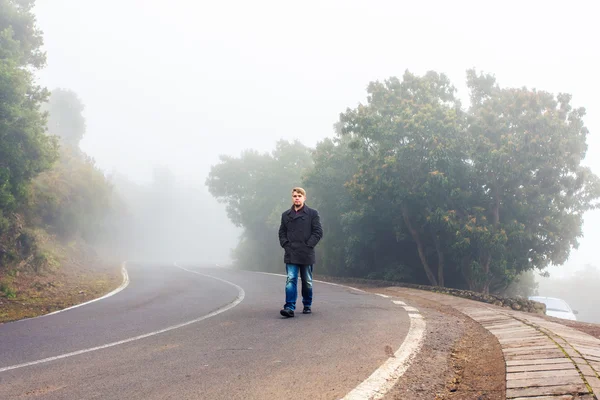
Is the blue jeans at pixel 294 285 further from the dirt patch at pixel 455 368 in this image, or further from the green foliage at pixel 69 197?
the green foliage at pixel 69 197

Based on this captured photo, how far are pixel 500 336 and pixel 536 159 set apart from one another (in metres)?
12.5

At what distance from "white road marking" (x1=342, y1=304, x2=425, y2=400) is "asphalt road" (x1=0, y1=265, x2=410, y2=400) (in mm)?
90

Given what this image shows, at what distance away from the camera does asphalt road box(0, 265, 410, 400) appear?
3721 mm

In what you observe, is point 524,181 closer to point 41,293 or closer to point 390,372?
point 390,372

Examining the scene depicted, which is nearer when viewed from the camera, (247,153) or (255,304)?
(255,304)

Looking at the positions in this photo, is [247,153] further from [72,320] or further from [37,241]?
[72,320]

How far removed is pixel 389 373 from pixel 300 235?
3804 millimetres

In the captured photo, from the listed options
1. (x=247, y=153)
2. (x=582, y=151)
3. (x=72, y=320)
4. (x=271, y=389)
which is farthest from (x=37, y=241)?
(x=247, y=153)

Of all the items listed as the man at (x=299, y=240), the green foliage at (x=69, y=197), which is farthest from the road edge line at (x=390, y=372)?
the green foliage at (x=69, y=197)

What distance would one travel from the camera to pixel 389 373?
→ 400 cm

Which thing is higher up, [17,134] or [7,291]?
[17,134]

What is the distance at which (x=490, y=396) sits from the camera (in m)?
3.40

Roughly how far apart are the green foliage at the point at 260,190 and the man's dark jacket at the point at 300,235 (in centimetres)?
2289

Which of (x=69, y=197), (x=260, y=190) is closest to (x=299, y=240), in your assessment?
(x=69, y=197)
